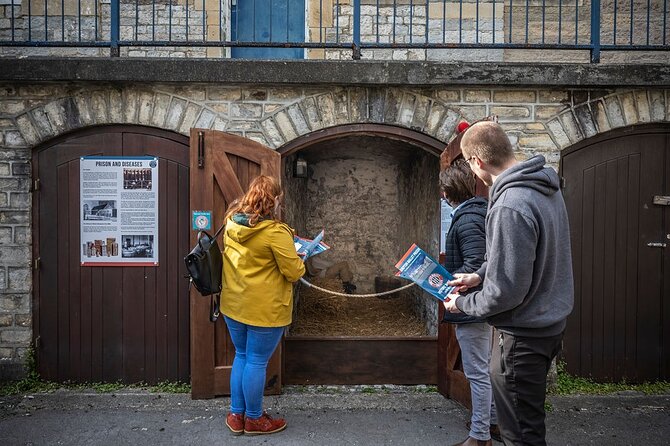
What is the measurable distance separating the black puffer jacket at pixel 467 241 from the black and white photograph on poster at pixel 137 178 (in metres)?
2.81

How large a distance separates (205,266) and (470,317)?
182cm

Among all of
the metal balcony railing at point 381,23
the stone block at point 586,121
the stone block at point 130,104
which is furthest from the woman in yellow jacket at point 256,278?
the metal balcony railing at point 381,23

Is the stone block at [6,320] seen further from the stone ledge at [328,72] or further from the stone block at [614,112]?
the stone block at [614,112]

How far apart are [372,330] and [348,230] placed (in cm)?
230

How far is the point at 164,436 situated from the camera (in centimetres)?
404

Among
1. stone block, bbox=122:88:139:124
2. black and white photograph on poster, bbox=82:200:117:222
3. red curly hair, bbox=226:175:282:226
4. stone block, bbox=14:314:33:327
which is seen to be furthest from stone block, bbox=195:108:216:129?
stone block, bbox=14:314:33:327

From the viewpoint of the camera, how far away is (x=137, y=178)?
16.1 ft

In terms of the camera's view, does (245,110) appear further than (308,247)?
Yes

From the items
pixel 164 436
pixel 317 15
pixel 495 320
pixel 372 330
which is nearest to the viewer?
pixel 495 320

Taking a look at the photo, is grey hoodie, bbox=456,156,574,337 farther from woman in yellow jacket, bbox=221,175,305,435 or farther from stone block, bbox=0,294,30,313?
stone block, bbox=0,294,30,313

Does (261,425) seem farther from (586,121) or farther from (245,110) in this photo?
(586,121)

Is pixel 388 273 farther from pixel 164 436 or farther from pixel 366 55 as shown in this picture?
pixel 164 436

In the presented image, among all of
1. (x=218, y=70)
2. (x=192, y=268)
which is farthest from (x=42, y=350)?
(x=218, y=70)

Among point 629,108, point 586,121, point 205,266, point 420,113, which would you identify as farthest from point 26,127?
point 629,108
